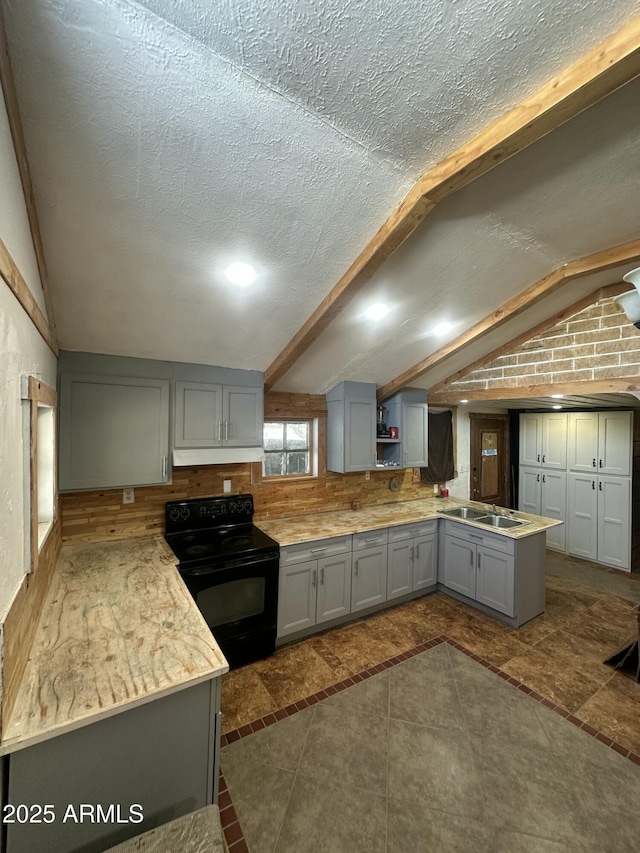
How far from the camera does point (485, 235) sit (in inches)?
79.4

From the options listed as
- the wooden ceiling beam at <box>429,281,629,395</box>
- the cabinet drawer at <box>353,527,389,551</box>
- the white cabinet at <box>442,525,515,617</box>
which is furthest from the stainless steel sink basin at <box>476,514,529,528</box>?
the wooden ceiling beam at <box>429,281,629,395</box>

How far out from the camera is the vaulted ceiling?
1.02 meters

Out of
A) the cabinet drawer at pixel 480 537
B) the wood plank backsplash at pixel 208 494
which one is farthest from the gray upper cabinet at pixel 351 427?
the cabinet drawer at pixel 480 537

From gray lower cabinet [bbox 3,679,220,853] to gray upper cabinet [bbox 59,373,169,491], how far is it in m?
1.53

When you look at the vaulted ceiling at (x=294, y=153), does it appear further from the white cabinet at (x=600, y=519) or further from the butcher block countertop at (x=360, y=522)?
the white cabinet at (x=600, y=519)

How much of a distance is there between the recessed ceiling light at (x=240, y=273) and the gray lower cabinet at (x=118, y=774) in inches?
76.7

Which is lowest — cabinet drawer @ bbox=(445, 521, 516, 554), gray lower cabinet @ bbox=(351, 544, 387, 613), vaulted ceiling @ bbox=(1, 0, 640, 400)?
gray lower cabinet @ bbox=(351, 544, 387, 613)

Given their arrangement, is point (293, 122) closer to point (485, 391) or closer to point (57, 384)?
point (57, 384)

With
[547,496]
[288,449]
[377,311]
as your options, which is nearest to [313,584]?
[288,449]

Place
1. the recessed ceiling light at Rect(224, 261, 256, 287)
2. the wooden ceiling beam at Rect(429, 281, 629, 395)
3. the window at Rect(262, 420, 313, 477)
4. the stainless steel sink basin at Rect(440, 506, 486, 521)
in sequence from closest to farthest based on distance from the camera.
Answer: the recessed ceiling light at Rect(224, 261, 256, 287) → the wooden ceiling beam at Rect(429, 281, 629, 395) → the window at Rect(262, 420, 313, 477) → the stainless steel sink basin at Rect(440, 506, 486, 521)

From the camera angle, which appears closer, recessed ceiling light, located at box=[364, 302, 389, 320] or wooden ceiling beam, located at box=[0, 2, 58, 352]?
wooden ceiling beam, located at box=[0, 2, 58, 352]

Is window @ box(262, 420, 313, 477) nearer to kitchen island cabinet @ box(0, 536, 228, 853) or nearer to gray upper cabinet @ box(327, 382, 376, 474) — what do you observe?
gray upper cabinet @ box(327, 382, 376, 474)

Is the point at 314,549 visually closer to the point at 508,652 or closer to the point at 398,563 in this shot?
the point at 398,563

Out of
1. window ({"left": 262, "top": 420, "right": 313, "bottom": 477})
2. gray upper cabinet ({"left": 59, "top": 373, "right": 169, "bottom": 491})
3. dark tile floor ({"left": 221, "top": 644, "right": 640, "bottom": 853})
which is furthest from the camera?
window ({"left": 262, "top": 420, "right": 313, "bottom": 477})
